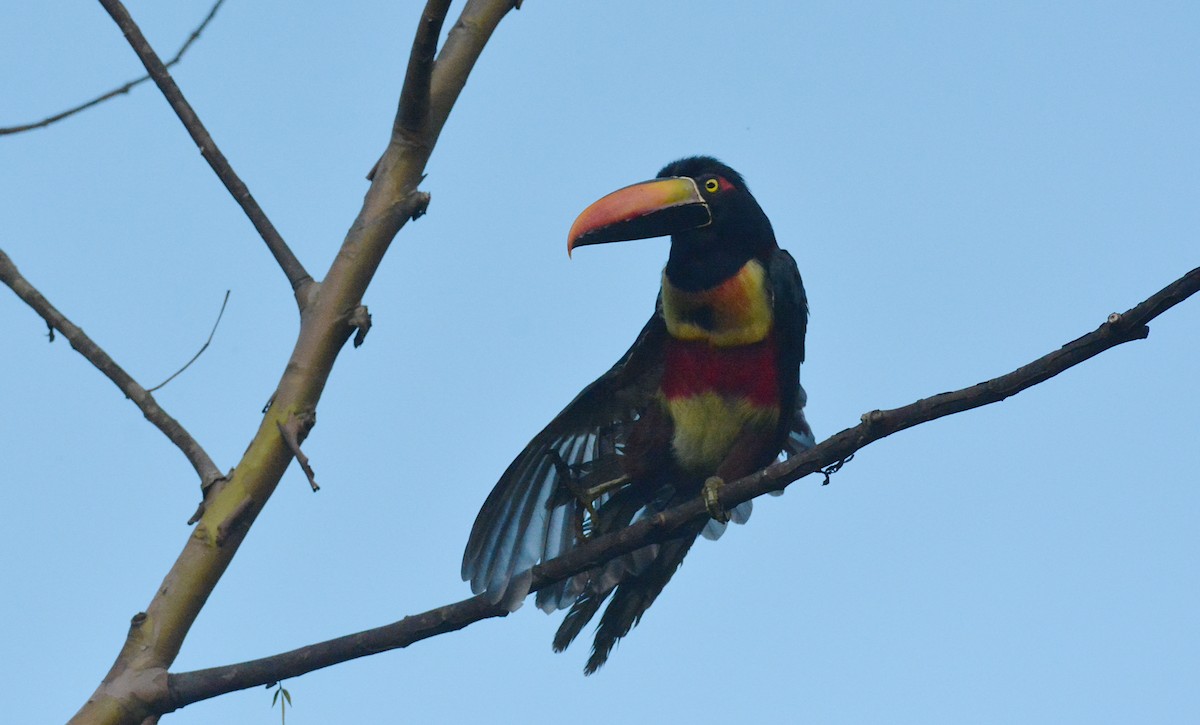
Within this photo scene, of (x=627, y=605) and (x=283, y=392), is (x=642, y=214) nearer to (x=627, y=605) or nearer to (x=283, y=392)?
(x=627, y=605)

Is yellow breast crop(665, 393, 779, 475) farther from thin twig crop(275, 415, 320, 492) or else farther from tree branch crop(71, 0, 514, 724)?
thin twig crop(275, 415, 320, 492)

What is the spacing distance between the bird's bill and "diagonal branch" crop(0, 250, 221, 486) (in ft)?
7.74

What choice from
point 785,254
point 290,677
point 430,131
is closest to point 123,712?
point 290,677

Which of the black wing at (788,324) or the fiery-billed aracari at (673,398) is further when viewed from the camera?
the black wing at (788,324)

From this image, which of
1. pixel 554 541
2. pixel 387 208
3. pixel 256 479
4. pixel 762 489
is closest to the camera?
pixel 256 479

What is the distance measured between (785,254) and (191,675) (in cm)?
340

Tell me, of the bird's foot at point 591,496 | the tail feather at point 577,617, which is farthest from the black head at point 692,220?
the tail feather at point 577,617

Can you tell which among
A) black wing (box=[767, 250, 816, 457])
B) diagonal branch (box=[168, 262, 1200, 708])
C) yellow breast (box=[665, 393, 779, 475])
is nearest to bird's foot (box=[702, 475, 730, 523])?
diagonal branch (box=[168, 262, 1200, 708])

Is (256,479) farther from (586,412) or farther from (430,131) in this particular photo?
(586,412)

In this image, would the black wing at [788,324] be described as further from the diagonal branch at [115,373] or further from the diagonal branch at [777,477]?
the diagonal branch at [115,373]

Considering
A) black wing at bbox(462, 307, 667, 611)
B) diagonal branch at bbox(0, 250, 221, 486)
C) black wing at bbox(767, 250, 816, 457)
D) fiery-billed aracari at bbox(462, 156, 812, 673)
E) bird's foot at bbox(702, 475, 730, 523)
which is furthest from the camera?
black wing at bbox(767, 250, 816, 457)

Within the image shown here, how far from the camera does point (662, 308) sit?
17.9 ft

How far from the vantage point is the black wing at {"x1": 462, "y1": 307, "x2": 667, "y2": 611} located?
4590 millimetres

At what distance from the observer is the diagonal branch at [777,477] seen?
9.32ft
